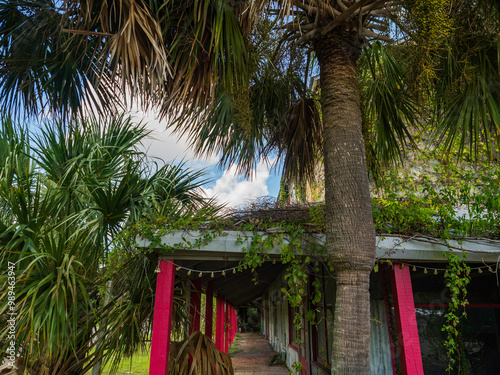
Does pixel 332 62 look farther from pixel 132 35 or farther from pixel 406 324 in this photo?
pixel 406 324

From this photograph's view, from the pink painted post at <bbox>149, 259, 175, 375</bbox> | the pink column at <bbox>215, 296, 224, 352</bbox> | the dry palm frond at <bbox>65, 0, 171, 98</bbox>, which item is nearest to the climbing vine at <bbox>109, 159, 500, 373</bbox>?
the pink painted post at <bbox>149, 259, 175, 375</bbox>

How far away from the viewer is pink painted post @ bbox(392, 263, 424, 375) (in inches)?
144

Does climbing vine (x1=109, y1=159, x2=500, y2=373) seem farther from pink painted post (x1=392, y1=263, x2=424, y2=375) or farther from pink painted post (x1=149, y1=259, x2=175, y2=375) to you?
pink painted post (x1=392, y1=263, x2=424, y2=375)

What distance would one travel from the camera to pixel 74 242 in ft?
12.6

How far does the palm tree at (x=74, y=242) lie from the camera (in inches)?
132

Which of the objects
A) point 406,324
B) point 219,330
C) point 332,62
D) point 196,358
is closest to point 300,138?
point 332,62

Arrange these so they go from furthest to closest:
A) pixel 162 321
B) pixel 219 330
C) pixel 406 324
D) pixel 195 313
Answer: pixel 219 330, pixel 195 313, pixel 406 324, pixel 162 321

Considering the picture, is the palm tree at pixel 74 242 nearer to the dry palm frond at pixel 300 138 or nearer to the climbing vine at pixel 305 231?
the climbing vine at pixel 305 231

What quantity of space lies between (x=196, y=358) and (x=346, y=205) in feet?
8.77

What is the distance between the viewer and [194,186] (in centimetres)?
648

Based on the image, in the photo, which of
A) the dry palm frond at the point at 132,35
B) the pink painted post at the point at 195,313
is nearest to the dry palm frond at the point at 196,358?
the pink painted post at the point at 195,313

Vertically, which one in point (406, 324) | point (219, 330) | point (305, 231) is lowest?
point (219, 330)

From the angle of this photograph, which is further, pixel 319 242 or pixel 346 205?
pixel 319 242

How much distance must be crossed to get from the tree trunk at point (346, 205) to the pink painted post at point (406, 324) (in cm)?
142
